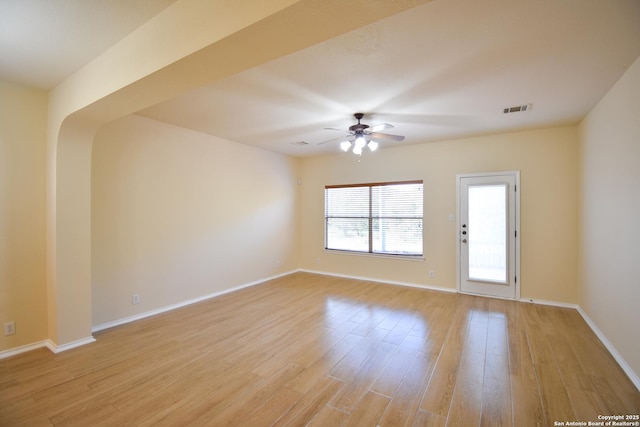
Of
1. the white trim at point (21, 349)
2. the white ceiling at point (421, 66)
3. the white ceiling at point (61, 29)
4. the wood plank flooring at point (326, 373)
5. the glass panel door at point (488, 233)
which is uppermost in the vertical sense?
the white ceiling at point (61, 29)

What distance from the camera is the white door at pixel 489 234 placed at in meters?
4.54

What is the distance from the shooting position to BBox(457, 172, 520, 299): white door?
454 cm

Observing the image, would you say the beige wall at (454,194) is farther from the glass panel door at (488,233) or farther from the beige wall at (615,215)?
the beige wall at (615,215)

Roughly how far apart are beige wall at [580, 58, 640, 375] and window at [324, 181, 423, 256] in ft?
7.86

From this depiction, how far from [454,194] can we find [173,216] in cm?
479

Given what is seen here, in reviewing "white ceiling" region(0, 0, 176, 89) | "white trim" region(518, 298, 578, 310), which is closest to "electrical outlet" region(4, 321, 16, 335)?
"white ceiling" region(0, 0, 176, 89)

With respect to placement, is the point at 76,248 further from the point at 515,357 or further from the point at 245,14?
the point at 515,357

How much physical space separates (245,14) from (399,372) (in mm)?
2940

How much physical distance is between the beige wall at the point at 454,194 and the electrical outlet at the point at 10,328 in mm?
4837

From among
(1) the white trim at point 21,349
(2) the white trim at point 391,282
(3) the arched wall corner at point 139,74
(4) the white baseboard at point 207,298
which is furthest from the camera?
(2) the white trim at point 391,282

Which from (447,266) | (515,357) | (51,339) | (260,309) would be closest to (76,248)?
(51,339)

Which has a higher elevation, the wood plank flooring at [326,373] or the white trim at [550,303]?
the white trim at [550,303]

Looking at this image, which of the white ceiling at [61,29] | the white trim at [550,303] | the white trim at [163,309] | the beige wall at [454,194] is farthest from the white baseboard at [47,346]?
the white trim at [550,303]

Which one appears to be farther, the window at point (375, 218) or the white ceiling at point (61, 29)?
the window at point (375, 218)
